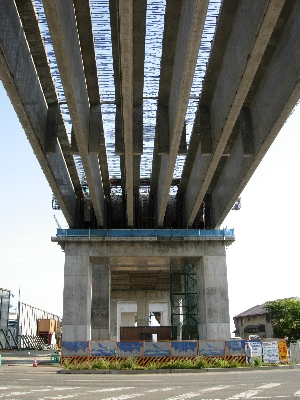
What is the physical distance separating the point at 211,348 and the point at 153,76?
49.4ft

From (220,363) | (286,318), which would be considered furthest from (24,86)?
(286,318)

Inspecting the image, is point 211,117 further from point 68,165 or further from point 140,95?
point 68,165

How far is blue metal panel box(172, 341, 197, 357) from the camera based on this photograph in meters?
25.1

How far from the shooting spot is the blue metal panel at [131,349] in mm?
25000

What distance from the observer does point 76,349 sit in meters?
25.7

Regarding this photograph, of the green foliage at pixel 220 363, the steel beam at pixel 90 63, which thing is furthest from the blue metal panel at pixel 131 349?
the steel beam at pixel 90 63

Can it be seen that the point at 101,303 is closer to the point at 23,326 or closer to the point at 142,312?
the point at 142,312

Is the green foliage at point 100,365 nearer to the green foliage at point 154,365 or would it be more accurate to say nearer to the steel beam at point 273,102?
the green foliage at point 154,365

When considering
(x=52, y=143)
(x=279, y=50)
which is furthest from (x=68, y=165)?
(x=279, y=50)

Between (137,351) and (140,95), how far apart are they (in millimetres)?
13515

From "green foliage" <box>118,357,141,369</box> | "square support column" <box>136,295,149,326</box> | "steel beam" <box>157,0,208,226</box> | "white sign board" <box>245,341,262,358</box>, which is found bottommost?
"green foliage" <box>118,357,141,369</box>

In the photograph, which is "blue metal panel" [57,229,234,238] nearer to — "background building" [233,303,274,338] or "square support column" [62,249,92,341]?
"square support column" [62,249,92,341]

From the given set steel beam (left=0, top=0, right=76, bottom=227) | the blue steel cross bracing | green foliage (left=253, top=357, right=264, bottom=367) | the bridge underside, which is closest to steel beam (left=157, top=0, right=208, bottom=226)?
the bridge underside

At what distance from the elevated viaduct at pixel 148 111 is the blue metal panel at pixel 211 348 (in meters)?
5.87
